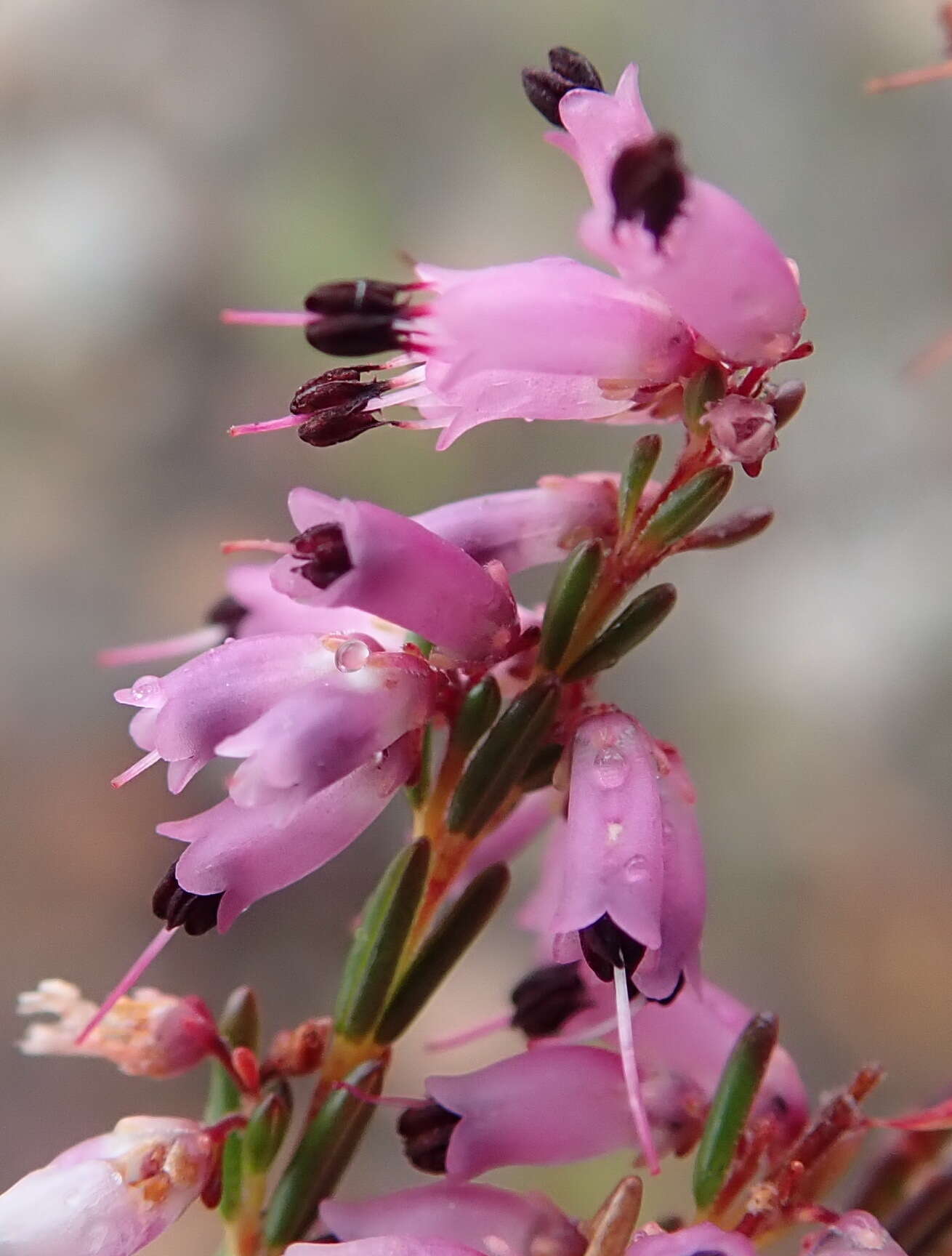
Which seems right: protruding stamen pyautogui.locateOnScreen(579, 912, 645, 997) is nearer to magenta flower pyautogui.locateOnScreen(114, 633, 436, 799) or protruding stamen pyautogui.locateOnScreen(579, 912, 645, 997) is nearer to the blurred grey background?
magenta flower pyautogui.locateOnScreen(114, 633, 436, 799)

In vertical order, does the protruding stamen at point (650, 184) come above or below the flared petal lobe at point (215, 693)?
above

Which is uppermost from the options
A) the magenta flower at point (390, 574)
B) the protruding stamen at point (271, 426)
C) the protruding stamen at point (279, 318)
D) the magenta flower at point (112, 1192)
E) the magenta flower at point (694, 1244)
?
the protruding stamen at point (279, 318)

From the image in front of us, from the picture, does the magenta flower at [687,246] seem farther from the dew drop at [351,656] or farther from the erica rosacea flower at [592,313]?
the dew drop at [351,656]

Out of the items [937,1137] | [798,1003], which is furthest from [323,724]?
[798,1003]

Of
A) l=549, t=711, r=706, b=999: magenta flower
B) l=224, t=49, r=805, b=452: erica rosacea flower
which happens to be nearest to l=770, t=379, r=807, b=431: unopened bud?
l=224, t=49, r=805, b=452: erica rosacea flower

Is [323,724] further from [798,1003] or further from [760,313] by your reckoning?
[798,1003]

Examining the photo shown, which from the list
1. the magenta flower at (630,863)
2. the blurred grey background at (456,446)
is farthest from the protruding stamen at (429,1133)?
the blurred grey background at (456,446)
